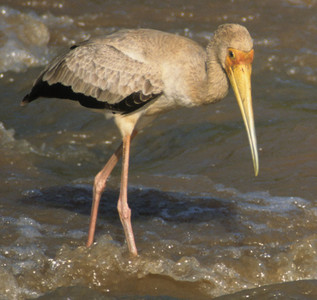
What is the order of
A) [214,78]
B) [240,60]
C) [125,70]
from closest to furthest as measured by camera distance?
[240,60] → [214,78] → [125,70]

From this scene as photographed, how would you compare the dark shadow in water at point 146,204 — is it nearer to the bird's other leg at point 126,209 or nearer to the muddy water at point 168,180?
the muddy water at point 168,180

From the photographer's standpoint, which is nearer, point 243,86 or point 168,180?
point 243,86

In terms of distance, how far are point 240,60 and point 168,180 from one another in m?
2.60

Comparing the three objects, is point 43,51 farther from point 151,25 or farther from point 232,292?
point 232,292

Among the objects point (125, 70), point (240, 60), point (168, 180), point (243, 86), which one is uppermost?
point (240, 60)

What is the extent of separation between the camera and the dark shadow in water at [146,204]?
743 cm

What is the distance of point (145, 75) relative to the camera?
6414 mm

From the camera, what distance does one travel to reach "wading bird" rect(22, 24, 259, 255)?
20.0 feet

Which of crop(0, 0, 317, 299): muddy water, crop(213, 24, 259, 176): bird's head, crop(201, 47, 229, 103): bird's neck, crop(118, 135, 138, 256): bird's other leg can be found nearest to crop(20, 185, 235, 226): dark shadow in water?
crop(0, 0, 317, 299): muddy water

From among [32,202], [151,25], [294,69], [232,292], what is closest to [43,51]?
[151,25]

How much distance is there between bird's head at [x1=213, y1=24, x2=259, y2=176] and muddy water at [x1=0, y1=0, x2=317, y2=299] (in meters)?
1.09

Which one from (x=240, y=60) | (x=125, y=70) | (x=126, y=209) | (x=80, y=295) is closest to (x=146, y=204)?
(x=126, y=209)

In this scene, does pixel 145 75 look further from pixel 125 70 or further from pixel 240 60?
pixel 240 60

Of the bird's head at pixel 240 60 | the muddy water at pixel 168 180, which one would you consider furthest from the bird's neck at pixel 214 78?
the muddy water at pixel 168 180
